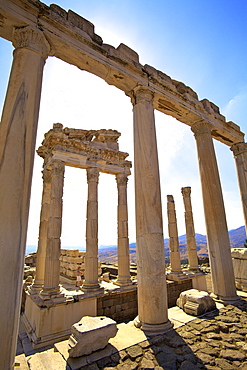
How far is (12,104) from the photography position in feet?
14.6

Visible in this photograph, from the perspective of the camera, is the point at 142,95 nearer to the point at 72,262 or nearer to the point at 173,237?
the point at 173,237

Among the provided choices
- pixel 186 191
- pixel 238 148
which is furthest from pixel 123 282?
pixel 238 148

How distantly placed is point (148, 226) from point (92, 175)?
9060 millimetres

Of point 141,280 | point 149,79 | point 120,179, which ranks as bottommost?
point 141,280

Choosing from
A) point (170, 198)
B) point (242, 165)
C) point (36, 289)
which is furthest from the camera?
point (170, 198)

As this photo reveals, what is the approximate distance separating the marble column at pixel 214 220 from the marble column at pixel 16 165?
7.00 metres

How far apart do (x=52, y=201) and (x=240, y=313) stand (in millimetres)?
9877

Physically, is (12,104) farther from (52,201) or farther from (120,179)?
(120,179)

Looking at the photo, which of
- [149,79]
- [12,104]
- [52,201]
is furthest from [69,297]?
[149,79]

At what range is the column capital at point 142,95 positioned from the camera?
23.1 feet

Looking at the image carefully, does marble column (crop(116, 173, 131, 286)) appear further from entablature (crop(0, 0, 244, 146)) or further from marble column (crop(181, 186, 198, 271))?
entablature (crop(0, 0, 244, 146))

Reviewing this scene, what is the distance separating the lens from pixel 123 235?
46.3 ft

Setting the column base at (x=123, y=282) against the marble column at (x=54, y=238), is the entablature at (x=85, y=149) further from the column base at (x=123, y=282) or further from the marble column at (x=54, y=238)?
the column base at (x=123, y=282)

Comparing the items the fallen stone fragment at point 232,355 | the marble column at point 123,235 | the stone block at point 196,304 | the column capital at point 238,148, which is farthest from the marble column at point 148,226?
the marble column at point 123,235
